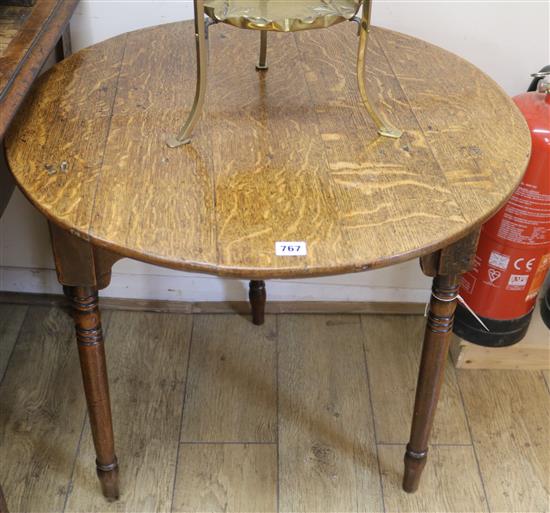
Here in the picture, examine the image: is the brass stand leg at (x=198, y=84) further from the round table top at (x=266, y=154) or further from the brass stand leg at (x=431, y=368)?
the brass stand leg at (x=431, y=368)

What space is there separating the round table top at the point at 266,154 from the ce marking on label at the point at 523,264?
41 centimetres

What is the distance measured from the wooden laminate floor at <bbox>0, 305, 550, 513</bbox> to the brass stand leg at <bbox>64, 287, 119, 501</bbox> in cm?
12

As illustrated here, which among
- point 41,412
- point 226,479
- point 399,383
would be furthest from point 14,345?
point 399,383

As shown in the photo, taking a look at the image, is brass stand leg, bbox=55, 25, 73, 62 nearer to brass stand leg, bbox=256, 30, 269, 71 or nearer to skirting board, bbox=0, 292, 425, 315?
brass stand leg, bbox=256, 30, 269, 71

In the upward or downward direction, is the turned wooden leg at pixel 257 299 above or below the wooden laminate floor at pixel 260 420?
above

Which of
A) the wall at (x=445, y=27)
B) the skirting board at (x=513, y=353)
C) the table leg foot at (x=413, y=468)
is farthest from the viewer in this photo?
the skirting board at (x=513, y=353)

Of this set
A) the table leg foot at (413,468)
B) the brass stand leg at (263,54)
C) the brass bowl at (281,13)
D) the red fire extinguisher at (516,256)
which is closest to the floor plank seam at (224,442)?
the table leg foot at (413,468)

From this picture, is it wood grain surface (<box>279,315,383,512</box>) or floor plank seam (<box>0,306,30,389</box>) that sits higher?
floor plank seam (<box>0,306,30,389</box>)

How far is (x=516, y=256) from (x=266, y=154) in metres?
0.69

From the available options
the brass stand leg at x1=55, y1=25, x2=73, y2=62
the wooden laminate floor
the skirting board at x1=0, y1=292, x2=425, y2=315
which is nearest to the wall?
the brass stand leg at x1=55, y1=25, x2=73, y2=62

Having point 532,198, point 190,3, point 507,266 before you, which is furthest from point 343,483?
point 190,3

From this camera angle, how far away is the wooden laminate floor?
1496mm

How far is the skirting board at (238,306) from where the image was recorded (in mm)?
1919

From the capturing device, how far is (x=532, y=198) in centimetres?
147
